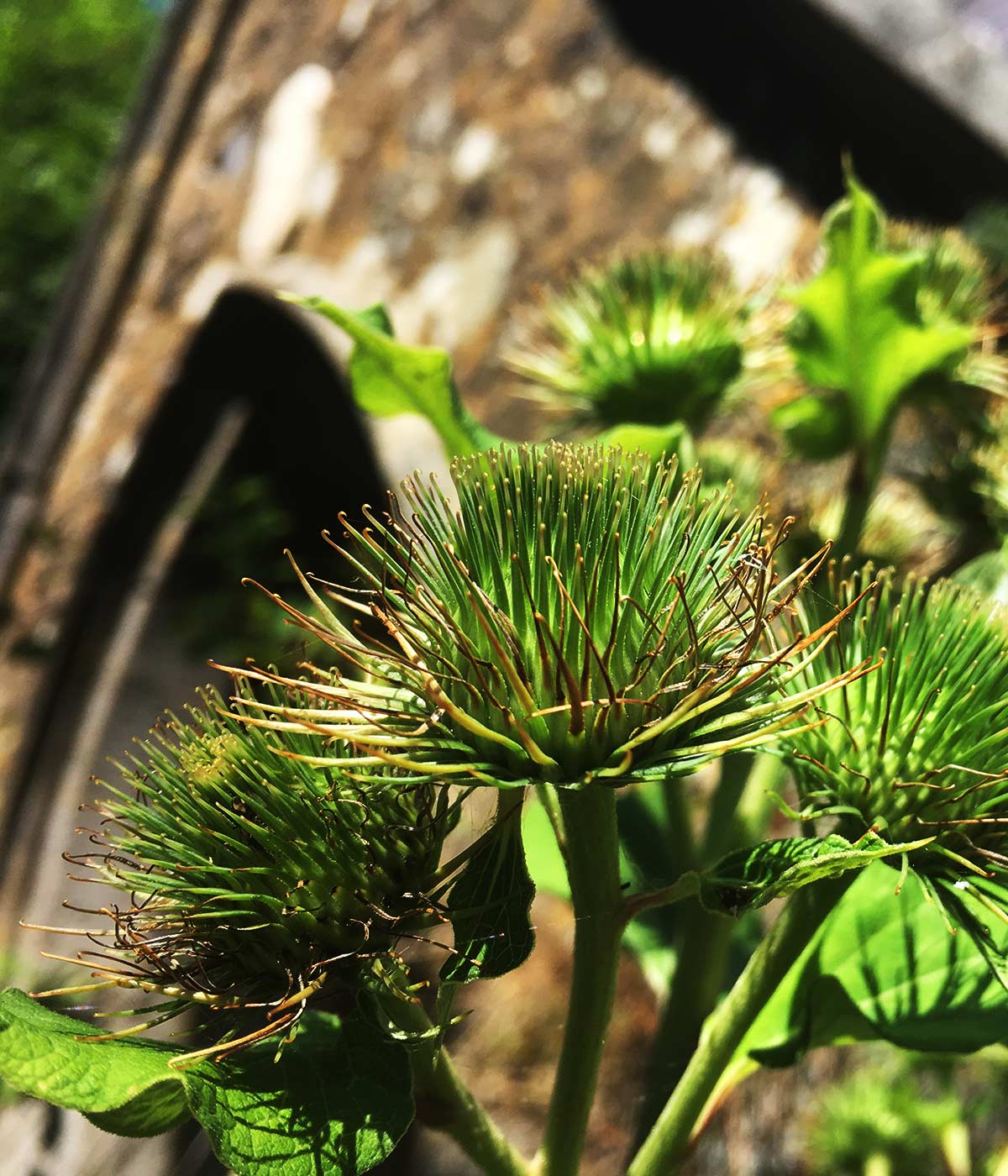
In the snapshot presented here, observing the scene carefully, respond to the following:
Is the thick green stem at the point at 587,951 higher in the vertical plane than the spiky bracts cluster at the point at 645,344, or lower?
lower

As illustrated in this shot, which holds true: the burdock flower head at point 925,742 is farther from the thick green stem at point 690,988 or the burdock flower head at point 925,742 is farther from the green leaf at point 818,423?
the green leaf at point 818,423

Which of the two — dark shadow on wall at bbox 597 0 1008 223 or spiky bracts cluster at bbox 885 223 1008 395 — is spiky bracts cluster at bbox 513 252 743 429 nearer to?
spiky bracts cluster at bbox 885 223 1008 395

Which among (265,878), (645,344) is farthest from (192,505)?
(265,878)

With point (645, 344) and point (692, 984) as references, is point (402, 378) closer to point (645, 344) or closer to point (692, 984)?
point (645, 344)

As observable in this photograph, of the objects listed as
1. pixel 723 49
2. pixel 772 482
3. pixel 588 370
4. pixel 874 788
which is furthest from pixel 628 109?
pixel 874 788

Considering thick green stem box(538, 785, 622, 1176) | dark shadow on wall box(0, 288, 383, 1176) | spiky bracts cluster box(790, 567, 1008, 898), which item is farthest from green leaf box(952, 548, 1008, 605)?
dark shadow on wall box(0, 288, 383, 1176)

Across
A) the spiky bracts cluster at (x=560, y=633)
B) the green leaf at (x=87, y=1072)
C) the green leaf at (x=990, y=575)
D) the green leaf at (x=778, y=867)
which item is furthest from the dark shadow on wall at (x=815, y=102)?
the green leaf at (x=87, y=1072)

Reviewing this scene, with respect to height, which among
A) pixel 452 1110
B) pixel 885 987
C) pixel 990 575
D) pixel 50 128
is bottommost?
pixel 452 1110
